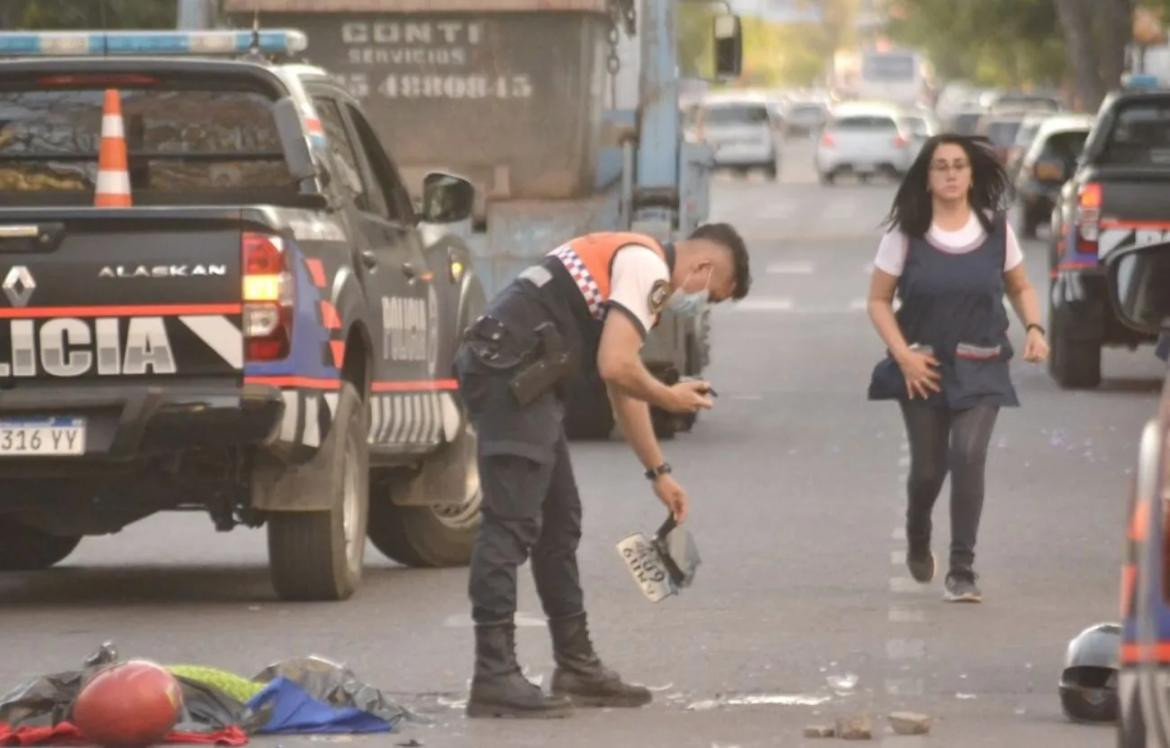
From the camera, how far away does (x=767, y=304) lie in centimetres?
3338

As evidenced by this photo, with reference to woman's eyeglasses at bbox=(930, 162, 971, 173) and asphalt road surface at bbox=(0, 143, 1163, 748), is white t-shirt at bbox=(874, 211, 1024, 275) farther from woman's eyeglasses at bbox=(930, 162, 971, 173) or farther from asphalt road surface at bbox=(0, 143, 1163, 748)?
asphalt road surface at bbox=(0, 143, 1163, 748)

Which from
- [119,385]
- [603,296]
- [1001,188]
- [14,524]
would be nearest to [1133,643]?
[603,296]

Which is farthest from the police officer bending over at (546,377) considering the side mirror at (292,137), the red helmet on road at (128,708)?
the side mirror at (292,137)

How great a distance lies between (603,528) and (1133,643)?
882 cm

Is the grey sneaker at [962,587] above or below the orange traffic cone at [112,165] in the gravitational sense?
below

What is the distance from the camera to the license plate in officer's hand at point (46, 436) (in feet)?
36.9

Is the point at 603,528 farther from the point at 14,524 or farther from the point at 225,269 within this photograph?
the point at 225,269

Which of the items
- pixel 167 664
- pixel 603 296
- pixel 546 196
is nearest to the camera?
pixel 603 296

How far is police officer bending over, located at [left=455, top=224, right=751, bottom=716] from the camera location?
9383mm

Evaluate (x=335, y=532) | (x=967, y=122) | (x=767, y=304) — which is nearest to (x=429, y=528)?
(x=335, y=532)

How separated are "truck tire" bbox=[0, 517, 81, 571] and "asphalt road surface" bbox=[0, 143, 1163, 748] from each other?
10 centimetres

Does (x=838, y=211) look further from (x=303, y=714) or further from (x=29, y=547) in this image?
(x=303, y=714)

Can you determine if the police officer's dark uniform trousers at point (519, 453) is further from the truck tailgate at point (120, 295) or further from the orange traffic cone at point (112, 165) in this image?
the orange traffic cone at point (112, 165)

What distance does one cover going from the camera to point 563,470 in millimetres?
9766
